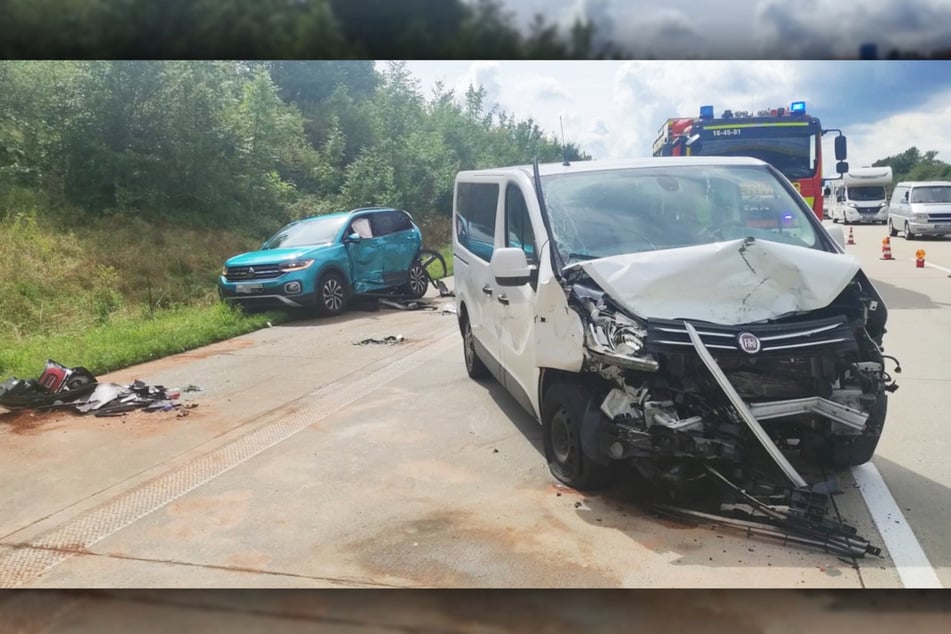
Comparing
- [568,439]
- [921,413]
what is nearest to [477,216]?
[568,439]

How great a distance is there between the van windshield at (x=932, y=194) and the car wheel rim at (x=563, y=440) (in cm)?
378

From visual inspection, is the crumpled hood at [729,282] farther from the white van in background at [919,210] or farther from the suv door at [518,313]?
A: the white van in background at [919,210]

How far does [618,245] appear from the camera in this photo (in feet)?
14.3

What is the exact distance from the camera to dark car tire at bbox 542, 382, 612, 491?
4.08m

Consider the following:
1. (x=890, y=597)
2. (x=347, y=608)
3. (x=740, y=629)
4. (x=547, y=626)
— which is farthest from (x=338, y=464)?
(x=890, y=597)

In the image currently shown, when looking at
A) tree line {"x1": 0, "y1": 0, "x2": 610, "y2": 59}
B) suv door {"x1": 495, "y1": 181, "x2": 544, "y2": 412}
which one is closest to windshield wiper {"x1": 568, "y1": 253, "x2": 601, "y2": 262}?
suv door {"x1": 495, "y1": 181, "x2": 544, "y2": 412}

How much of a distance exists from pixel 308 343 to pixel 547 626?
336 centimetres

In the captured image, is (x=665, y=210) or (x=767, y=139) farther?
(x=767, y=139)

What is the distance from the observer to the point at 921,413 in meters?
4.98

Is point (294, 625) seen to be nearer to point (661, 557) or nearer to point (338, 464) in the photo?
point (338, 464)

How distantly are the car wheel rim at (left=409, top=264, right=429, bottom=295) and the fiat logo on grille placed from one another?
13.4 feet

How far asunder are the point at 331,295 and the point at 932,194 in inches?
205

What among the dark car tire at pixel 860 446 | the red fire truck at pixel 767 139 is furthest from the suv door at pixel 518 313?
the dark car tire at pixel 860 446

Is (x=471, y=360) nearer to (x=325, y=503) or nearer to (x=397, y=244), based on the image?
(x=397, y=244)
